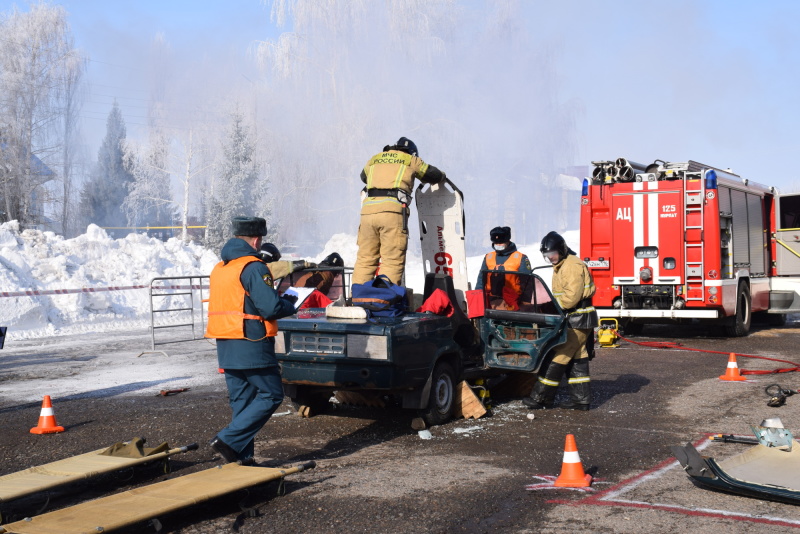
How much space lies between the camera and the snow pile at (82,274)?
1939 cm

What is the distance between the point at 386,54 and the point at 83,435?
45.5m

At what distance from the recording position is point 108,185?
56250mm

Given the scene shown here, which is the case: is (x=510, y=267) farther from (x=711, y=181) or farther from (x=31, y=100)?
(x=31, y=100)

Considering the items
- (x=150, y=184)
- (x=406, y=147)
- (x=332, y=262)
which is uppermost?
(x=150, y=184)

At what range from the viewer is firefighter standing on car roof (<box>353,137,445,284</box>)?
8305 millimetres

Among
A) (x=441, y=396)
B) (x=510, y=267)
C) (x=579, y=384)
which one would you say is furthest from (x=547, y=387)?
(x=510, y=267)

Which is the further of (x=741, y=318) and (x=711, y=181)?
(x=741, y=318)

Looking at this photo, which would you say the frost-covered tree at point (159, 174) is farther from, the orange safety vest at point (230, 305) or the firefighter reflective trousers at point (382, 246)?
the orange safety vest at point (230, 305)

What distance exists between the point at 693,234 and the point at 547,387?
25.0 ft

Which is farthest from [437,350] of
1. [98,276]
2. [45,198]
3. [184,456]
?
[45,198]

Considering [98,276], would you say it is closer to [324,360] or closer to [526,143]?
[324,360]

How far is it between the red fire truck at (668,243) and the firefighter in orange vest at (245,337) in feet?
34.6

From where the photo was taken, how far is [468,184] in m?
56.1

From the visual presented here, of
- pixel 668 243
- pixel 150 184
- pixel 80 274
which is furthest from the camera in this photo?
pixel 150 184
